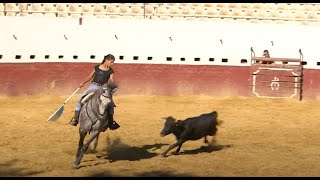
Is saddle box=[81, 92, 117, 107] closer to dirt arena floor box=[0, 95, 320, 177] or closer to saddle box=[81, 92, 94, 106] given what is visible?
saddle box=[81, 92, 94, 106]

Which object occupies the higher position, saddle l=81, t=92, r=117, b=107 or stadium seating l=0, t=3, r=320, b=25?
stadium seating l=0, t=3, r=320, b=25

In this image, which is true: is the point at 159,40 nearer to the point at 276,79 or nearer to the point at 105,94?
the point at 276,79

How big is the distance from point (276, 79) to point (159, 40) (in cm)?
388

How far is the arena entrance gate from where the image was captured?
14711mm

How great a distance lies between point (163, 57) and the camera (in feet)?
49.5

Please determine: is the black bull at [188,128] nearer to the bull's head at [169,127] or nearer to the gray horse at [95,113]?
the bull's head at [169,127]

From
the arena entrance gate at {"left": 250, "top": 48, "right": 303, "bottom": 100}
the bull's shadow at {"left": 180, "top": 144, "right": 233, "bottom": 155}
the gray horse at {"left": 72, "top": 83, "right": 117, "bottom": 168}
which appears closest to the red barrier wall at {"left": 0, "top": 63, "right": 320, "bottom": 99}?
the arena entrance gate at {"left": 250, "top": 48, "right": 303, "bottom": 100}

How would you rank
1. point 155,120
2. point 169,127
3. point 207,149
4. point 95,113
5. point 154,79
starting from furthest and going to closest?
point 154,79
point 155,120
point 207,149
point 169,127
point 95,113

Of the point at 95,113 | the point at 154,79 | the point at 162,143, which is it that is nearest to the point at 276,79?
the point at 154,79

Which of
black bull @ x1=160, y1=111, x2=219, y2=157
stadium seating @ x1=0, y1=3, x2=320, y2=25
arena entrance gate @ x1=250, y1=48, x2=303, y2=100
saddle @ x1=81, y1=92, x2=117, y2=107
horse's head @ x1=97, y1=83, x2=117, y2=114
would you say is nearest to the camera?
horse's head @ x1=97, y1=83, x2=117, y2=114

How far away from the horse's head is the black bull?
1290mm

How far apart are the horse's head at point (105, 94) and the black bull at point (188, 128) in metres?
1.29

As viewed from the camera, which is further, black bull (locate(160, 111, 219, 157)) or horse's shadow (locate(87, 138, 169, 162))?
black bull (locate(160, 111, 219, 157))

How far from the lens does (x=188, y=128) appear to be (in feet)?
25.1
